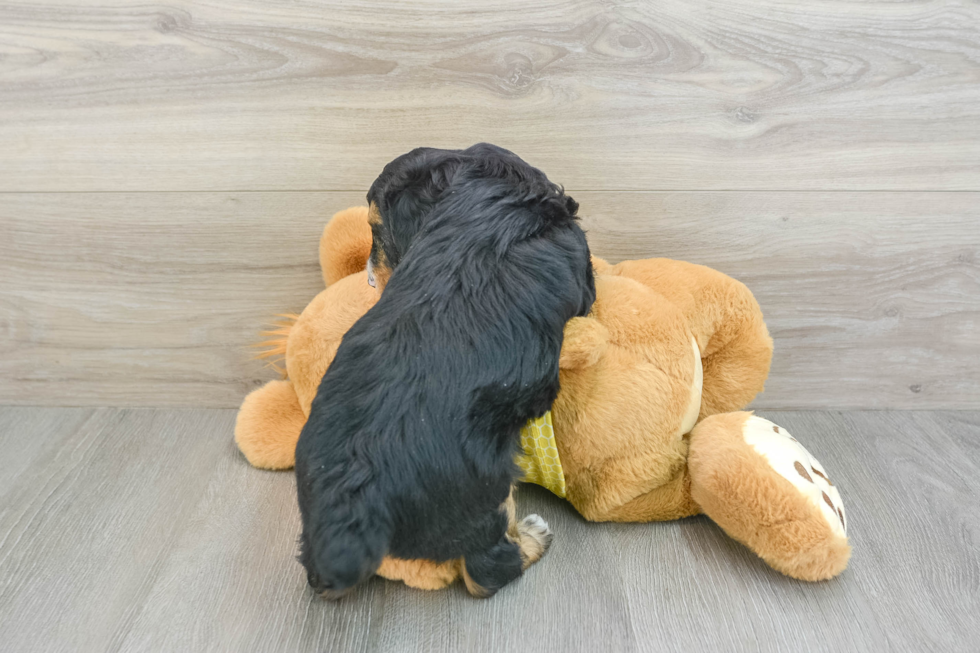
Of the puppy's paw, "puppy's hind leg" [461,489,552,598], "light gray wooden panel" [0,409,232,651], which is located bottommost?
"light gray wooden panel" [0,409,232,651]

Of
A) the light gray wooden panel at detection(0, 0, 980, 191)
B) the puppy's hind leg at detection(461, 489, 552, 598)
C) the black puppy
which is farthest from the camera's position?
the light gray wooden panel at detection(0, 0, 980, 191)

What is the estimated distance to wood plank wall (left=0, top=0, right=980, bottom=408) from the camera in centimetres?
94

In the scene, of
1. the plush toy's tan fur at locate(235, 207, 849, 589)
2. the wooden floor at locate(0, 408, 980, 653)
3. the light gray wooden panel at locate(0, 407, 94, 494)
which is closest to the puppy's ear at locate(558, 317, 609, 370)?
the plush toy's tan fur at locate(235, 207, 849, 589)

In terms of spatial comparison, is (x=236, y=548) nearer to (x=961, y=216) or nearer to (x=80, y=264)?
(x=80, y=264)

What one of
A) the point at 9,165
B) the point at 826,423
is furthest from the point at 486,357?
the point at 9,165

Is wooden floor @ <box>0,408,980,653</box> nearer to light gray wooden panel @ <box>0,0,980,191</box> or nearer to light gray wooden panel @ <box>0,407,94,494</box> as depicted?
light gray wooden panel @ <box>0,407,94,494</box>

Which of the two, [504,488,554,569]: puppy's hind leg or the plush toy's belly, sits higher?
the plush toy's belly

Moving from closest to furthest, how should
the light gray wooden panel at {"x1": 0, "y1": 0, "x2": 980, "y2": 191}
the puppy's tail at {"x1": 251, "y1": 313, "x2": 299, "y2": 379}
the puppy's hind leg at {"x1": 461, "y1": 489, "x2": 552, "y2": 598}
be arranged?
1. the puppy's hind leg at {"x1": 461, "y1": 489, "x2": 552, "y2": 598}
2. the light gray wooden panel at {"x1": 0, "y1": 0, "x2": 980, "y2": 191}
3. the puppy's tail at {"x1": 251, "y1": 313, "x2": 299, "y2": 379}

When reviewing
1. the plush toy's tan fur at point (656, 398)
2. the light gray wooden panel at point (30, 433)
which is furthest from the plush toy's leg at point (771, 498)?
the light gray wooden panel at point (30, 433)

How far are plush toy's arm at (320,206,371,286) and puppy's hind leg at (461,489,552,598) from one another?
0.44m

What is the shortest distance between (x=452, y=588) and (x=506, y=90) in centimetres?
70

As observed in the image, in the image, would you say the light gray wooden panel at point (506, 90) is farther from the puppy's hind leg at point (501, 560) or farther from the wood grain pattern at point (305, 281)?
the puppy's hind leg at point (501, 560)

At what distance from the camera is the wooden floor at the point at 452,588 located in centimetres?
73

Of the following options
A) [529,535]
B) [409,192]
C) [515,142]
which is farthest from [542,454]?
[515,142]
